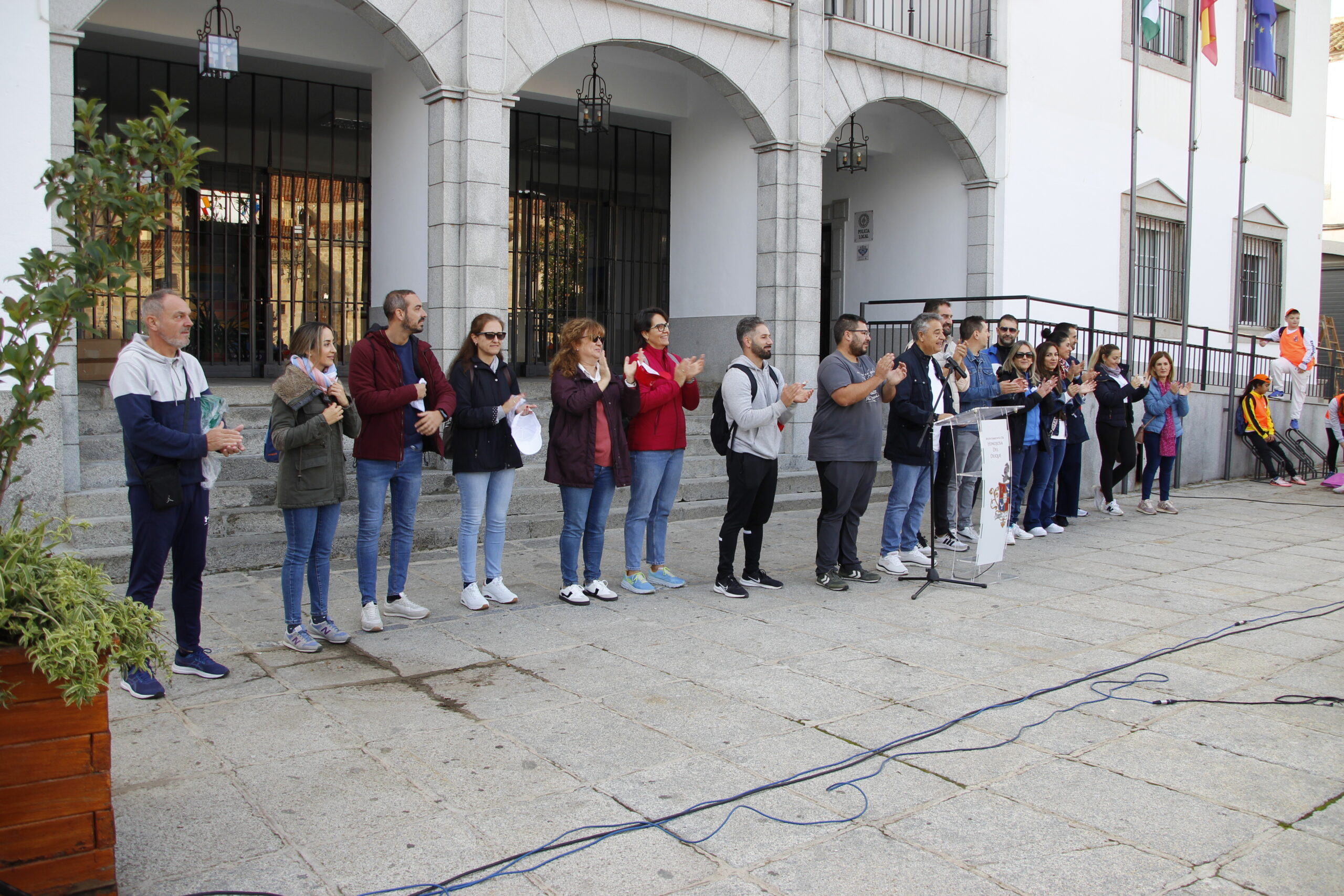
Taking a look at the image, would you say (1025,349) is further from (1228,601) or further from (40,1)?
(40,1)

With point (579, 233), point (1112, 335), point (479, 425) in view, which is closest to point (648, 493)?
point (479, 425)

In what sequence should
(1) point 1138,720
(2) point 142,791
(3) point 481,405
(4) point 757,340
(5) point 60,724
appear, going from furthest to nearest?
1. (4) point 757,340
2. (3) point 481,405
3. (1) point 1138,720
4. (2) point 142,791
5. (5) point 60,724

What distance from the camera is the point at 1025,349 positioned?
906 centimetres

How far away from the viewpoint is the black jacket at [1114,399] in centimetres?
1062

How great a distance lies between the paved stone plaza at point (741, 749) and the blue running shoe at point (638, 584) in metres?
0.11

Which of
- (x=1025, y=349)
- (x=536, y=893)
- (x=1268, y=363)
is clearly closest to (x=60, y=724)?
(x=536, y=893)

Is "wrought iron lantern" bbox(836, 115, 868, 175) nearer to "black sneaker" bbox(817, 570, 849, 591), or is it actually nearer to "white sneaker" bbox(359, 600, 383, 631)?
"black sneaker" bbox(817, 570, 849, 591)

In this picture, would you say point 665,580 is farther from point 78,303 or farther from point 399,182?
point 399,182

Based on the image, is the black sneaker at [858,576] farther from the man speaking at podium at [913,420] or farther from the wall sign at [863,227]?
the wall sign at [863,227]

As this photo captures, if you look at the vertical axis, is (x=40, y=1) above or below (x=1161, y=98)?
below

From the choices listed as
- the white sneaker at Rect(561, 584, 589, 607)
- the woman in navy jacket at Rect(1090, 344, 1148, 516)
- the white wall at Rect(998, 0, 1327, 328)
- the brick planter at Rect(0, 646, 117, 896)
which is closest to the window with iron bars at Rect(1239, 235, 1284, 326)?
the white wall at Rect(998, 0, 1327, 328)

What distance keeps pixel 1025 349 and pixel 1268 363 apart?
1101cm

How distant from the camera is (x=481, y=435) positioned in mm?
6406

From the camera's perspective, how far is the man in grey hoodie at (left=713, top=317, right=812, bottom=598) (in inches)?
276
